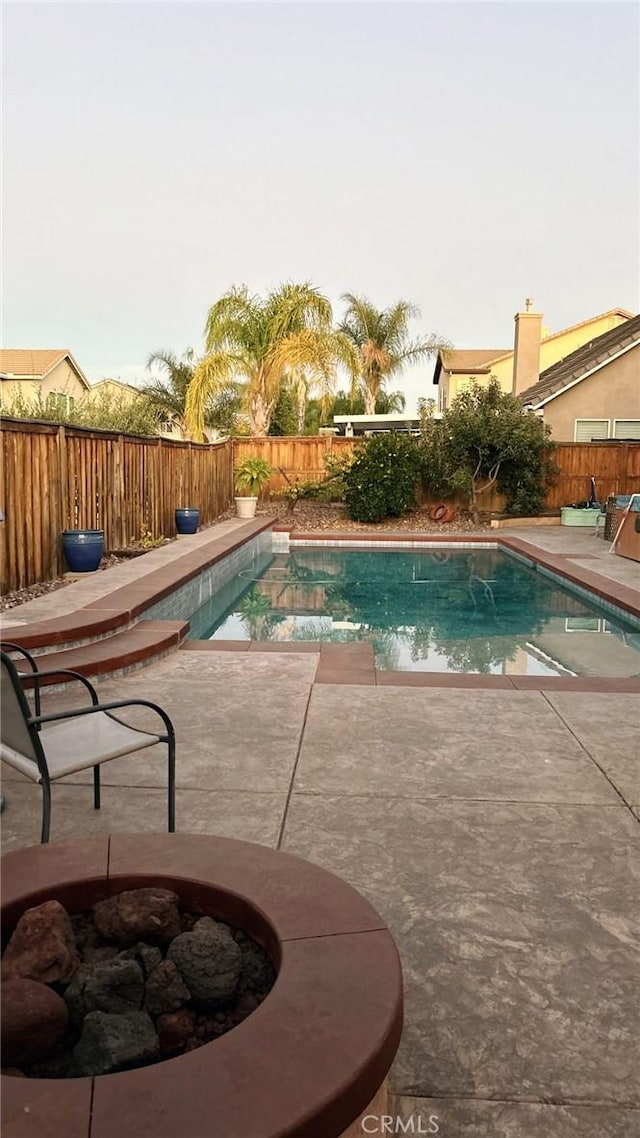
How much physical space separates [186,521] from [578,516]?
910cm

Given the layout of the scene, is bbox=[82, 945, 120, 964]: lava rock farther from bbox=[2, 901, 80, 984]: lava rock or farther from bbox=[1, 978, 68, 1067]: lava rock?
bbox=[1, 978, 68, 1067]: lava rock

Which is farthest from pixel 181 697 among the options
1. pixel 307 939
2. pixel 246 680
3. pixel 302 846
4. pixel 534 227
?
pixel 534 227

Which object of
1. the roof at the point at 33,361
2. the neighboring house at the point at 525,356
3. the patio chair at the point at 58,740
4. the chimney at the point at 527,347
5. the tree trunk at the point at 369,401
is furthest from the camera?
the tree trunk at the point at 369,401

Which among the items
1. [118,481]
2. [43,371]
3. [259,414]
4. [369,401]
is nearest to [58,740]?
[118,481]

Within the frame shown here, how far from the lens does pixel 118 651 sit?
5.62 meters

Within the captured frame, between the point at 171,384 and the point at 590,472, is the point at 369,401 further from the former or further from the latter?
the point at 590,472

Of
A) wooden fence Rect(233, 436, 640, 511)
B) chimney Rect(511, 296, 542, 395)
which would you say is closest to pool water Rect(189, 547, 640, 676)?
wooden fence Rect(233, 436, 640, 511)

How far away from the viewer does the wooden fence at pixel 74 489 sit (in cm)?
768

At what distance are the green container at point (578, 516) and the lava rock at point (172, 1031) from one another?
1722 centimetres

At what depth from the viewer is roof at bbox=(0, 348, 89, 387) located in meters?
29.9

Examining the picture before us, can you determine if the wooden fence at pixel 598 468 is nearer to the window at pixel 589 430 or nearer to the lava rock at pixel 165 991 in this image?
the window at pixel 589 430

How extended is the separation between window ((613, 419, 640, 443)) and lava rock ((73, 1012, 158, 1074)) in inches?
836

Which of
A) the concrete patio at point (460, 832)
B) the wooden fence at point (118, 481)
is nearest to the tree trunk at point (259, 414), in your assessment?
the wooden fence at point (118, 481)

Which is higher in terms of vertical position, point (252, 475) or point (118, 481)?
point (252, 475)
